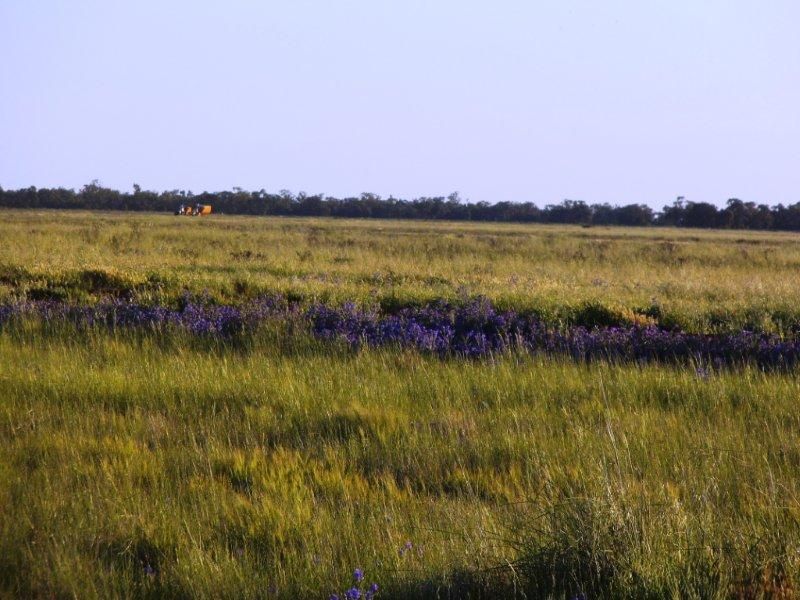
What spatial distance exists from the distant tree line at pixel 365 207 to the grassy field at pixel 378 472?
278 ft

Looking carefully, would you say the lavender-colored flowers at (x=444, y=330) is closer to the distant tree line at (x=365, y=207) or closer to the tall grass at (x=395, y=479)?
the tall grass at (x=395, y=479)

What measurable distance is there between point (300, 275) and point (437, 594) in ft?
42.8

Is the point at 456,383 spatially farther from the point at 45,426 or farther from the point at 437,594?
the point at 437,594

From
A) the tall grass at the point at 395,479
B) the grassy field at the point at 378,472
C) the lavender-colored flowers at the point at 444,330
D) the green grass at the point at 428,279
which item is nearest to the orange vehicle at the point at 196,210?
the green grass at the point at 428,279

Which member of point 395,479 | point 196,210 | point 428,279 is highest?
point 196,210

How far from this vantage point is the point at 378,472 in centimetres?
491

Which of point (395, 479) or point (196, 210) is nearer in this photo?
point (395, 479)

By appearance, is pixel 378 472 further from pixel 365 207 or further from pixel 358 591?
pixel 365 207

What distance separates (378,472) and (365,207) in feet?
334

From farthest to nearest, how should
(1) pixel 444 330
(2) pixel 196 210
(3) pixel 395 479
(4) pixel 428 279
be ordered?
1. (2) pixel 196 210
2. (4) pixel 428 279
3. (1) pixel 444 330
4. (3) pixel 395 479

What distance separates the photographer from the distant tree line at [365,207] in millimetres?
95000

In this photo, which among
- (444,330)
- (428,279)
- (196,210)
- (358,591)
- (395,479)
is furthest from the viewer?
(196,210)

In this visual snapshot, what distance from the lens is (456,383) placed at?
7125 mm

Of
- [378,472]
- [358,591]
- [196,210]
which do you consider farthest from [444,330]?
[196,210]
